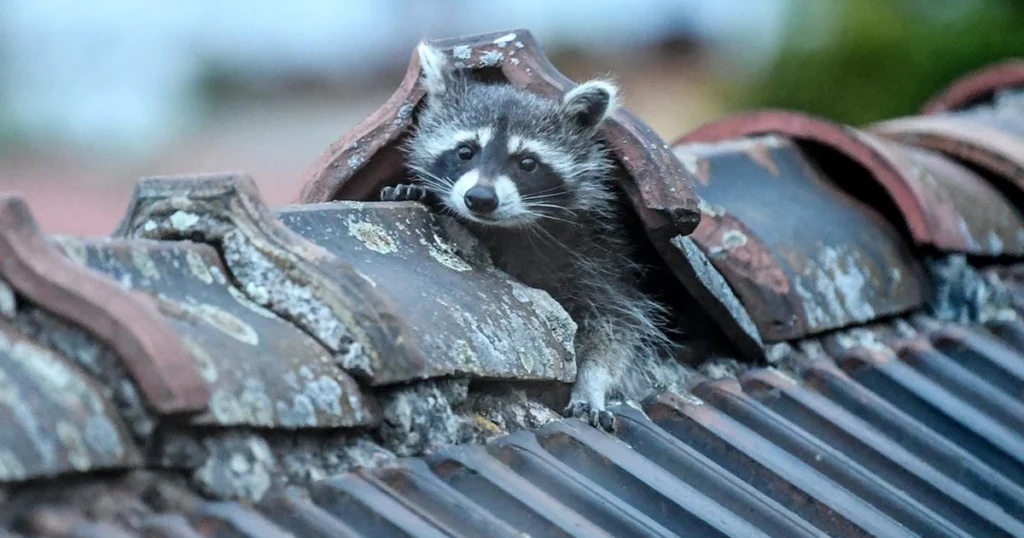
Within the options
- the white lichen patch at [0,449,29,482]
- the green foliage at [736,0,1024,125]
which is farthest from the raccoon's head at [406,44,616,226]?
the green foliage at [736,0,1024,125]

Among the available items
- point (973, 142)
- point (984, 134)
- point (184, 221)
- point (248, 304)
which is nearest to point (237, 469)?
point (248, 304)

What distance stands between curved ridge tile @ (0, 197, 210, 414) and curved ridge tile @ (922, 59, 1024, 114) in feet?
14.1

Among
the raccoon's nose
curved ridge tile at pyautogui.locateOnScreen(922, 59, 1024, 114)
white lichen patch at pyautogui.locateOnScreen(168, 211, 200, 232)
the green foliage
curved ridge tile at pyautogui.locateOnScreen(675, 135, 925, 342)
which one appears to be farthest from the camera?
the green foliage

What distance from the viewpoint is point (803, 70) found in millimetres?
9695

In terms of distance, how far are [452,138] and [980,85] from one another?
2.54 metres

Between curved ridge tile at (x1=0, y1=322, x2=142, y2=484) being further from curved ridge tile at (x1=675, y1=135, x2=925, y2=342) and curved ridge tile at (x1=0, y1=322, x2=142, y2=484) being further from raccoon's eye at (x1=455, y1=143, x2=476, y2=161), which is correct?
raccoon's eye at (x1=455, y1=143, x2=476, y2=161)

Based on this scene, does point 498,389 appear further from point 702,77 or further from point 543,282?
point 702,77

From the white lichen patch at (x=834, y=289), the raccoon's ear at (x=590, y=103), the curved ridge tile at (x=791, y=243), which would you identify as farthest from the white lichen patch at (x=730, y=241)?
the raccoon's ear at (x=590, y=103)

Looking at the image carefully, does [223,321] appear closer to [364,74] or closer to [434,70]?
[434,70]

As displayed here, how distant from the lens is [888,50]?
9523 millimetres

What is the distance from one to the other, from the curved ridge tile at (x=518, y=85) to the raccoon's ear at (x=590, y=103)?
17 cm

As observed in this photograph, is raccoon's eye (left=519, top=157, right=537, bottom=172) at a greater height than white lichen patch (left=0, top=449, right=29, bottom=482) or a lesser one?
greater

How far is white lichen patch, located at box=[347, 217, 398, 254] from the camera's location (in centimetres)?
276

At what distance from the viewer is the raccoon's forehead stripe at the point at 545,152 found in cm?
390
